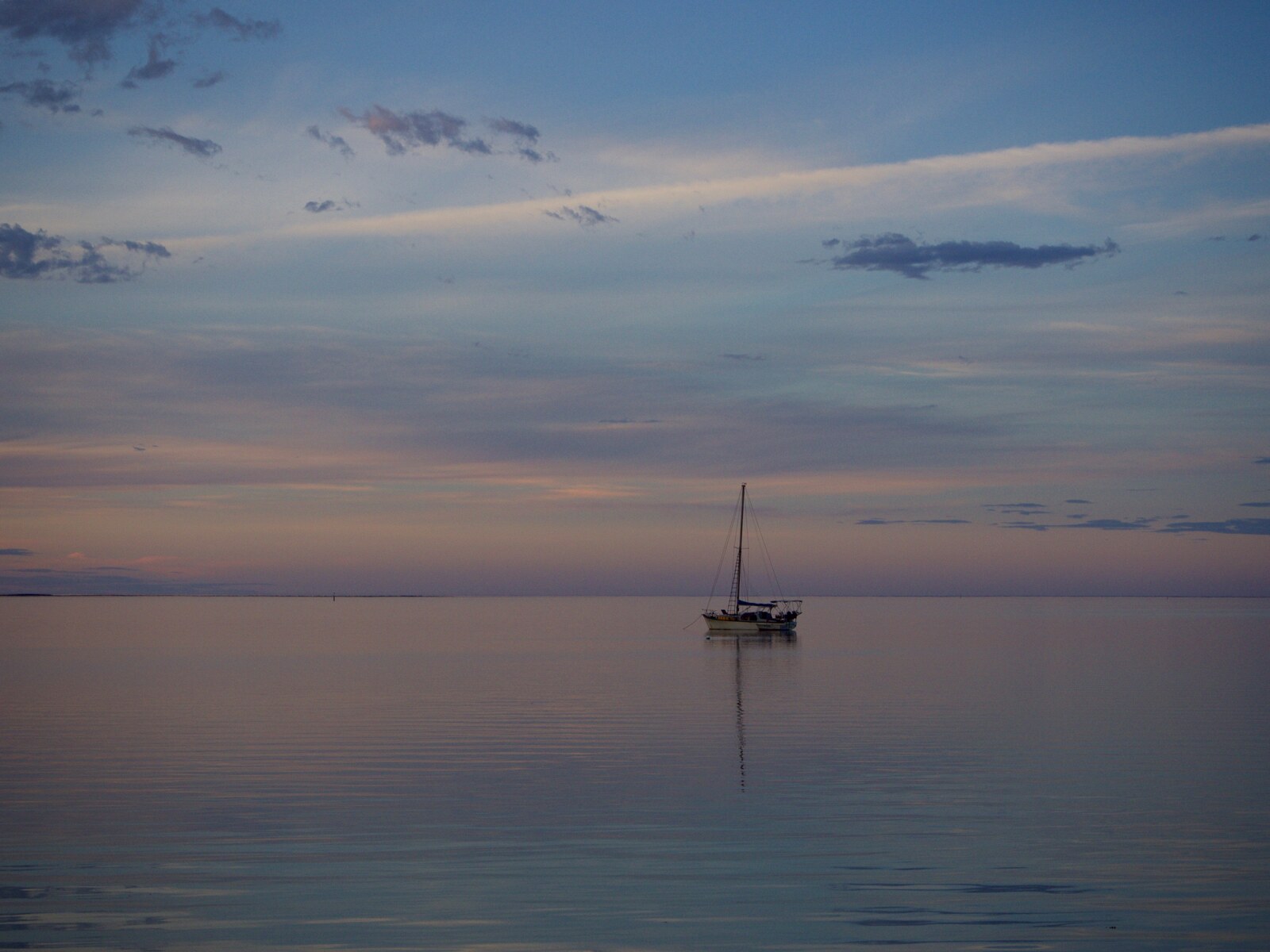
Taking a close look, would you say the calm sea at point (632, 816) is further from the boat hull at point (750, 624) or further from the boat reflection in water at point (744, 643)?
the boat hull at point (750, 624)

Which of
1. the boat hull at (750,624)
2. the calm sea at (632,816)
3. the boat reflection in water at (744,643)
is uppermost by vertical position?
the boat hull at (750,624)

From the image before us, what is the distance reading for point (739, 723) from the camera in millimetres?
50469

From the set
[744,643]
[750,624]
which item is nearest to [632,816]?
[744,643]

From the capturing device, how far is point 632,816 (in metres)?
29.3

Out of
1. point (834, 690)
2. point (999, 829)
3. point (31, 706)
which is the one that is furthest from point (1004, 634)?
point (999, 829)

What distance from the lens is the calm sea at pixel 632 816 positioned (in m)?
20.0

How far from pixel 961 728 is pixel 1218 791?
50.3 ft

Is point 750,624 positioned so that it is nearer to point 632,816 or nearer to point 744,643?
point 744,643

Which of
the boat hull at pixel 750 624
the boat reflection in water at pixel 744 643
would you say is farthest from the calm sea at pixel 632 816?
the boat hull at pixel 750 624

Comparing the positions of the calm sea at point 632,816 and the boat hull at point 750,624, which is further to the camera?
the boat hull at point 750,624

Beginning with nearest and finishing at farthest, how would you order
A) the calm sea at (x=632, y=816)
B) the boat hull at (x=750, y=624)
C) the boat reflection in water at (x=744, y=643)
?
the calm sea at (x=632, y=816), the boat reflection in water at (x=744, y=643), the boat hull at (x=750, y=624)

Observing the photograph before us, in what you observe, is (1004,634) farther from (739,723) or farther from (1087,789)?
(1087,789)

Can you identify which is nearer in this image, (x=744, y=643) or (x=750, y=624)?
(x=744, y=643)

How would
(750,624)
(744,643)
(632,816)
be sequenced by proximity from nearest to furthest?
(632,816), (744,643), (750,624)
